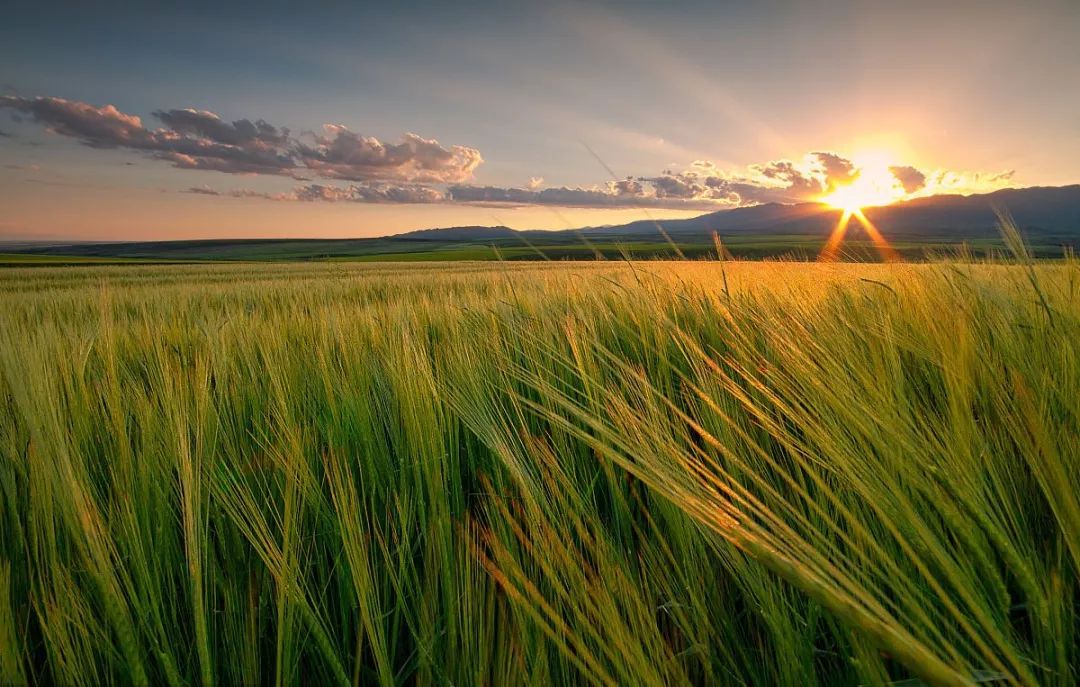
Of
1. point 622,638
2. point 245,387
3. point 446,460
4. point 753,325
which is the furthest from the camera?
point 753,325

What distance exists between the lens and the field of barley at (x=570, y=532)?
480mm

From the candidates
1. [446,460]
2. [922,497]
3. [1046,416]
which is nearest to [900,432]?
[922,497]

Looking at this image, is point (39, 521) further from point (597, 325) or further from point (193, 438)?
point (597, 325)

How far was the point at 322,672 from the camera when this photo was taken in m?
0.66

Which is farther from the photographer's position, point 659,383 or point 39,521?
point 659,383

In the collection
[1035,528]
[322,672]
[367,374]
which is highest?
[367,374]

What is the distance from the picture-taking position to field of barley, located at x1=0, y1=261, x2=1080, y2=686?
480 millimetres

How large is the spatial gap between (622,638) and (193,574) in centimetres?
47

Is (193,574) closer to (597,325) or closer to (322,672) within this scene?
(322,672)

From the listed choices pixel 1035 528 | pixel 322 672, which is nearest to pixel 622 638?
pixel 322 672

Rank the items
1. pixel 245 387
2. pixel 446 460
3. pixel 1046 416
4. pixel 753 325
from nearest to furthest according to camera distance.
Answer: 1. pixel 1046 416
2. pixel 446 460
3. pixel 245 387
4. pixel 753 325

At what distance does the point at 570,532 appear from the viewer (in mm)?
771

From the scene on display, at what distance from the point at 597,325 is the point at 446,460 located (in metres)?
0.93

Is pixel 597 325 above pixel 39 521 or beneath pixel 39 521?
above
